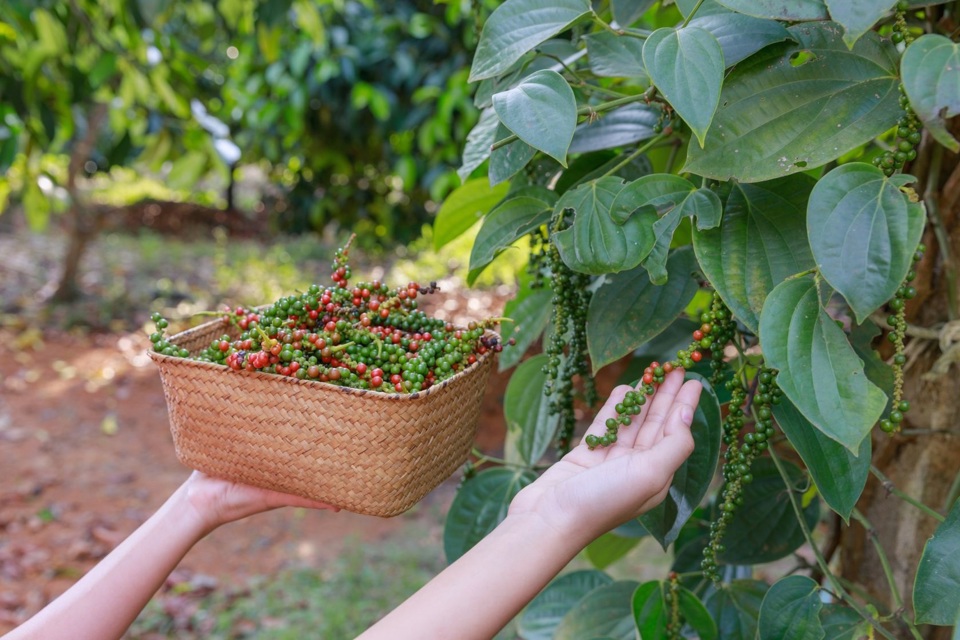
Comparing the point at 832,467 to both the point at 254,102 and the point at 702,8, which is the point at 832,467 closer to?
the point at 702,8

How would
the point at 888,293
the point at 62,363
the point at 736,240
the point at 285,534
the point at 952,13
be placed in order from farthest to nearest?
the point at 62,363 < the point at 285,534 < the point at 952,13 < the point at 736,240 < the point at 888,293

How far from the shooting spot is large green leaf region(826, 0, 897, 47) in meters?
0.54

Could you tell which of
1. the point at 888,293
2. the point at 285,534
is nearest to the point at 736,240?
the point at 888,293

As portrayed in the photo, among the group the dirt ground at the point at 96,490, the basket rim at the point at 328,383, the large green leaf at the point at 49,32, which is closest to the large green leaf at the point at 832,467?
the basket rim at the point at 328,383

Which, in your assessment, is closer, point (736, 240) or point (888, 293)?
point (888, 293)

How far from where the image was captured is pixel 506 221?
0.81 meters

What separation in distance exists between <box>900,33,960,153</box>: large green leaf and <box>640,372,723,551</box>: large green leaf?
30 cm

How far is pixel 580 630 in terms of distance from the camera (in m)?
0.96

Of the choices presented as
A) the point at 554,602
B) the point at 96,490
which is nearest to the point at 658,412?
the point at 554,602

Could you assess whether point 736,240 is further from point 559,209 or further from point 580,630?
point 580,630

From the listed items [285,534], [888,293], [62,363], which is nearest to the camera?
[888,293]

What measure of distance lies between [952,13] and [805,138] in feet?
1.12

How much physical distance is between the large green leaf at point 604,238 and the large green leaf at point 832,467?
190 millimetres

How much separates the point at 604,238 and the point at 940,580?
0.38m
